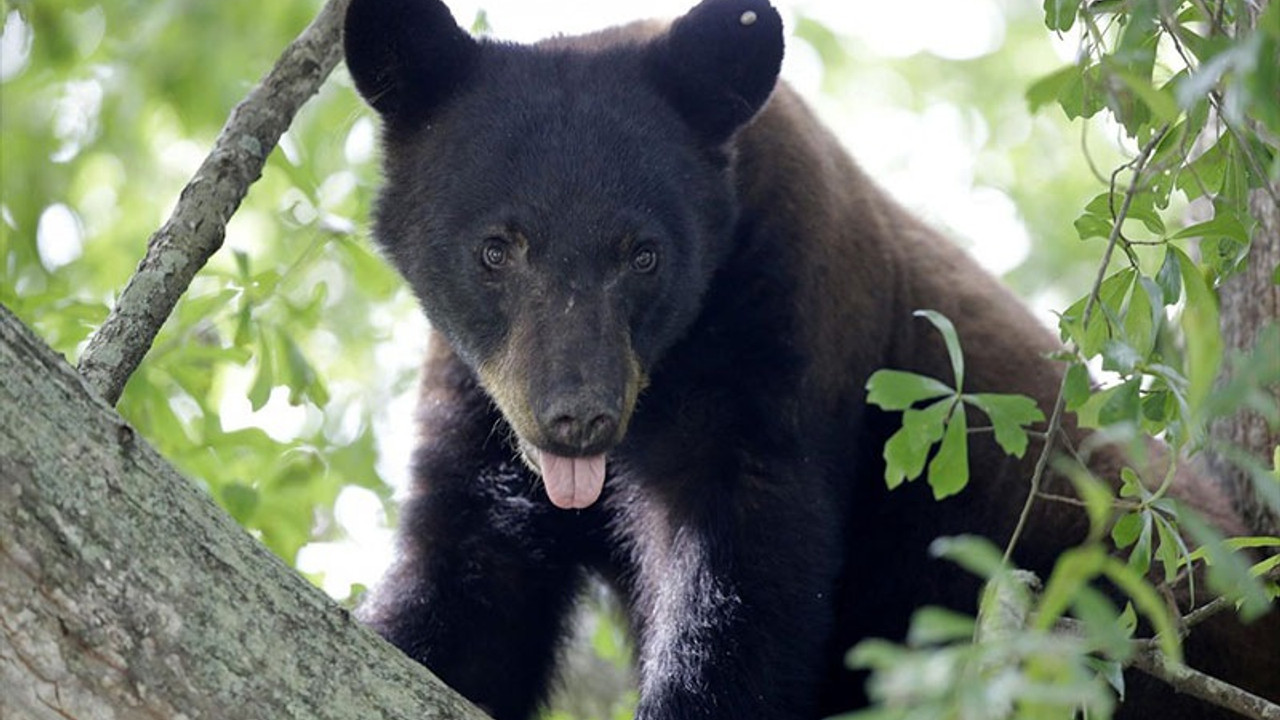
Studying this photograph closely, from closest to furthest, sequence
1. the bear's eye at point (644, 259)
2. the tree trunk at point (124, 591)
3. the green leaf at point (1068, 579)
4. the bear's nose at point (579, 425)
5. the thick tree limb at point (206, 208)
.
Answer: the green leaf at point (1068, 579) < the tree trunk at point (124, 591) < the thick tree limb at point (206, 208) < the bear's nose at point (579, 425) < the bear's eye at point (644, 259)

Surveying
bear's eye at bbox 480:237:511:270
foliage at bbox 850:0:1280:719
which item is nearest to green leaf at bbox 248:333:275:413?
bear's eye at bbox 480:237:511:270

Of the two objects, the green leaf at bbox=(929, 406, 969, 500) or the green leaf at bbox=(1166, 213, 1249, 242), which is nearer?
the green leaf at bbox=(1166, 213, 1249, 242)

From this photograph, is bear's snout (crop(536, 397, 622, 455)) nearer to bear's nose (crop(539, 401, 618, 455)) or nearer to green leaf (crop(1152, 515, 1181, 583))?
bear's nose (crop(539, 401, 618, 455))

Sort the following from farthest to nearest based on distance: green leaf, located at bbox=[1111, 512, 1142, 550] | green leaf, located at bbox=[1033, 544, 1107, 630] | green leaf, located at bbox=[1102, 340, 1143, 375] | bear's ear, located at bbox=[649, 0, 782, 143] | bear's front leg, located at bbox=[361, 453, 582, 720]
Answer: bear's front leg, located at bbox=[361, 453, 582, 720] < bear's ear, located at bbox=[649, 0, 782, 143] < green leaf, located at bbox=[1111, 512, 1142, 550] < green leaf, located at bbox=[1102, 340, 1143, 375] < green leaf, located at bbox=[1033, 544, 1107, 630]

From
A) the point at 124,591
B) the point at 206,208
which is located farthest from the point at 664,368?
the point at 124,591

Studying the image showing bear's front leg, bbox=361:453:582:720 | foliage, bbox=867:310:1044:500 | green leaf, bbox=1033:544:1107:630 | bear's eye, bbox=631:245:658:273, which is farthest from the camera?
bear's front leg, bbox=361:453:582:720

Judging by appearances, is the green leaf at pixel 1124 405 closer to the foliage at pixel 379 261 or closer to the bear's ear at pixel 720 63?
the foliage at pixel 379 261

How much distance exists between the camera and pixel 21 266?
9.13m

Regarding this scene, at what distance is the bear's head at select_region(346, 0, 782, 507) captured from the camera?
5246 mm

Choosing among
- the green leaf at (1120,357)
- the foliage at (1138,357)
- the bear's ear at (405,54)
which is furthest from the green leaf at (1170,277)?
the bear's ear at (405,54)

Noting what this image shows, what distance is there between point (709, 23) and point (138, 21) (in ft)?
23.4

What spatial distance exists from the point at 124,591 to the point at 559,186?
248cm

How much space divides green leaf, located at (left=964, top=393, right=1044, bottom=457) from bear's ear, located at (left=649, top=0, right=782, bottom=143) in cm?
192

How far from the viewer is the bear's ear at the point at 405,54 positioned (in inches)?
219
